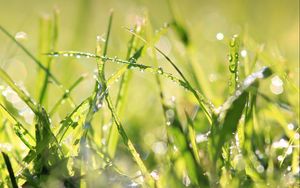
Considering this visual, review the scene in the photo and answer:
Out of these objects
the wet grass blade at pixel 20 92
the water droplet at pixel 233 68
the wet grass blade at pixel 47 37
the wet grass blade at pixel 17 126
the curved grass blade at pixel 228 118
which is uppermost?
the wet grass blade at pixel 47 37

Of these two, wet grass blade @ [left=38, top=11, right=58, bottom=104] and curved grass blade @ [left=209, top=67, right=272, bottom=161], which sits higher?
wet grass blade @ [left=38, top=11, right=58, bottom=104]

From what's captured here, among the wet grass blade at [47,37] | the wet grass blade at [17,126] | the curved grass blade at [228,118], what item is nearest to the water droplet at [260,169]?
the curved grass blade at [228,118]

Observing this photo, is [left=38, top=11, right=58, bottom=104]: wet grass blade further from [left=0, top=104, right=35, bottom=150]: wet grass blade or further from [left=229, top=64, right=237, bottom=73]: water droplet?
[left=229, top=64, right=237, bottom=73]: water droplet

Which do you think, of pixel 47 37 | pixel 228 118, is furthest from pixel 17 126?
pixel 47 37

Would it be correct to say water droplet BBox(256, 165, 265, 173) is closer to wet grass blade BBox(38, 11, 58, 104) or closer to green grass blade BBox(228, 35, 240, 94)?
green grass blade BBox(228, 35, 240, 94)

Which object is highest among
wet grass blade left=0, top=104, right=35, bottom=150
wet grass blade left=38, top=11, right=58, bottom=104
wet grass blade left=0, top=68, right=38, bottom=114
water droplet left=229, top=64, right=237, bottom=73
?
wet grass blade left=38, top=11, right=58, bottom=104

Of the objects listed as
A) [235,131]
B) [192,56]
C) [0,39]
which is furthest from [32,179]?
[0,39]

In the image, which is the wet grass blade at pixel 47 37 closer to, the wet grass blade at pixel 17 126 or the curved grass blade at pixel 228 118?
the wet grass blade at pixel 17 126

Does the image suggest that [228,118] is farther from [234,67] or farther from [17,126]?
[17,126]

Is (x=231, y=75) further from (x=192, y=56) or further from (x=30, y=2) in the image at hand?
(x=30, y=2)

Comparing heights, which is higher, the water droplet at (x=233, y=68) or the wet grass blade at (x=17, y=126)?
the wet grass blade at (x=17, y=126)

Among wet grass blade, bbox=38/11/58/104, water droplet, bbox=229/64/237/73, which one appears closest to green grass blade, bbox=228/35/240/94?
water droplet, bbox=229/64/237/73

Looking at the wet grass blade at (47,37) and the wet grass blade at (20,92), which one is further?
the wet grass blade at (47,37)

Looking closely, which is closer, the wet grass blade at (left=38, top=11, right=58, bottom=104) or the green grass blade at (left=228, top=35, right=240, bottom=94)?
the green grass blade at (left=228, top=35, right=240, bottom=94)
